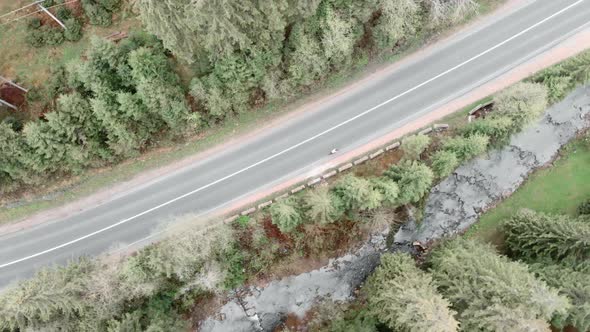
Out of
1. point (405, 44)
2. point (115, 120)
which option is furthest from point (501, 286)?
point (115, 120)

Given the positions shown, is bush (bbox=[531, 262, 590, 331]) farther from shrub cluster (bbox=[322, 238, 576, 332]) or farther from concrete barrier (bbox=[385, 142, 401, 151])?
concrete barrier (bbox=[385, 142, 401, 151])

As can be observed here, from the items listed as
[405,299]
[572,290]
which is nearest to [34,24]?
[405,299]

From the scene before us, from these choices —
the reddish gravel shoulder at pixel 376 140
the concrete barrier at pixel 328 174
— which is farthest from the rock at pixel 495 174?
the concrete barrier at pixel 328 174

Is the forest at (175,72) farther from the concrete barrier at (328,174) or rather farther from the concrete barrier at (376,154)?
the concrete barrier at (376,154)

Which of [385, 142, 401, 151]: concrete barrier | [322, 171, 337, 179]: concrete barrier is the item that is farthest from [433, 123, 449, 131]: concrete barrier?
[322, 171, 337, 179]: concrete barrier

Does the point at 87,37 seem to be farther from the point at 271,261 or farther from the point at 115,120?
the point at 271,261

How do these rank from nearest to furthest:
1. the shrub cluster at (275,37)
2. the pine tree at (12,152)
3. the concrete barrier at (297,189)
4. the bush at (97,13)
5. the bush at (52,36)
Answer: the shrub cluster at (275,37) < the pine tree at (12,152) < the bush at (97,13) < the bush at (52,36) < the concrete barrier at (297,189)
